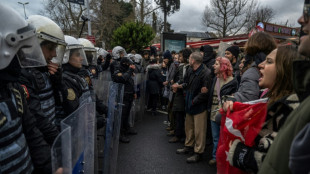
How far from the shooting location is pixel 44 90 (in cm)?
179

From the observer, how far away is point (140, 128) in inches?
214

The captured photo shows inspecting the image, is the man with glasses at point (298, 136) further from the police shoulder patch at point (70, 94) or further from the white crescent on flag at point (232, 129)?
the police shoulder patch at point (70, 94)

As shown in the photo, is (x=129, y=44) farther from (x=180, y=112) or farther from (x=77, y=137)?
(x=77, y=137)

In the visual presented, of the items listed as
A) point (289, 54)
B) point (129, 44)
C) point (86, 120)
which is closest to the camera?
point (289, 54)

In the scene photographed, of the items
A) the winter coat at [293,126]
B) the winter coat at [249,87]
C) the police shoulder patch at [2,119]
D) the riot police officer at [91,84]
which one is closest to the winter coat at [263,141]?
the winter coat at [293,126]

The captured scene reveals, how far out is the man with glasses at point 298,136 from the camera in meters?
0.65

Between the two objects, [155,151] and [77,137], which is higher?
[77,137]

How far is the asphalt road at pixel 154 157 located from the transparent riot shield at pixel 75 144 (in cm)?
185

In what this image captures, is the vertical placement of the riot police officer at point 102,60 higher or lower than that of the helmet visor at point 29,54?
higher

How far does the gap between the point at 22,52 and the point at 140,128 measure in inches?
172

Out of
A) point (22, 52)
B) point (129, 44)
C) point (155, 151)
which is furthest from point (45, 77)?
point (129, 44)

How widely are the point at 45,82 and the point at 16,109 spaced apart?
2.45 ft

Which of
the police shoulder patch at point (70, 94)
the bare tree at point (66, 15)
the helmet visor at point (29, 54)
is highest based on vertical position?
the bare tree at point (66, 15)

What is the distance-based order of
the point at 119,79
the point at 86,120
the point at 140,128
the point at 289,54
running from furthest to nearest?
the point at 140,128 → the point at 119,79 → the point at 86,120 → the point at 289,54
